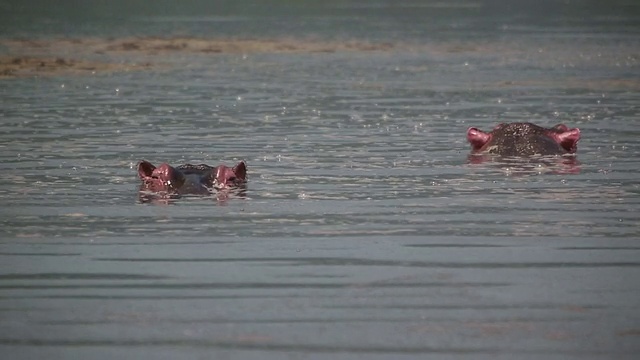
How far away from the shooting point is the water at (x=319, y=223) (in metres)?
7.92

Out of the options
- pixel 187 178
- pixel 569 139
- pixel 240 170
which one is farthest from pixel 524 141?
pixel 187 178

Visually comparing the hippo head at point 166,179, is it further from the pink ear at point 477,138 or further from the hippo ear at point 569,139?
the hippo ear at point 569,139

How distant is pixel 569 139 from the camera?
15.9 meters

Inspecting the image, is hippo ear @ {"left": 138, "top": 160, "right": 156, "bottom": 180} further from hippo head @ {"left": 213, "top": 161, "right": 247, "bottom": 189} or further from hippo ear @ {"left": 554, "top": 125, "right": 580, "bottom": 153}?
hippo ear @ {"left": 554, "top": 125, "right": 580, "bottom": 153}

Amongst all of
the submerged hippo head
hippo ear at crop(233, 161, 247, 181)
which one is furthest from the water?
the submerged hippo head

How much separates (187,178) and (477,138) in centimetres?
391

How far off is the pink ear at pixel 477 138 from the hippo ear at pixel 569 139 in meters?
0.69

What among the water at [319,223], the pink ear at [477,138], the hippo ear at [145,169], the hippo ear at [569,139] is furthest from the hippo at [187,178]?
the hippo ear at [569,139]

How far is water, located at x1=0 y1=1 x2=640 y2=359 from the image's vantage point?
26.0 ft

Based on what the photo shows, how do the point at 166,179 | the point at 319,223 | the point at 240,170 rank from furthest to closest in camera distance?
1. the point at 240,170
2. the point at 166,179
3. the point at 319,223

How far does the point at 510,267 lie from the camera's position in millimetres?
9484

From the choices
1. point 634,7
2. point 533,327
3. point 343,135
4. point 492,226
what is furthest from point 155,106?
point 634,7

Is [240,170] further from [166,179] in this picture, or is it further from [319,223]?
[319,223]

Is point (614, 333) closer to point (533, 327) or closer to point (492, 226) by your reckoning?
point (533, 327)
